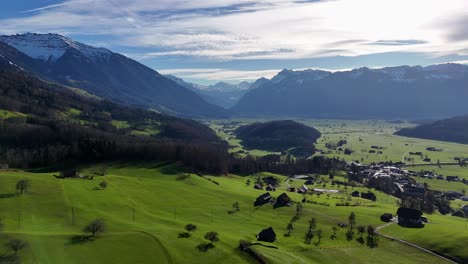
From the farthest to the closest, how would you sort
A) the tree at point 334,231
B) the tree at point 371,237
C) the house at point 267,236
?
1. the tree at point 334,231
2. the tree at point 371,237
3. the house at point 267,236

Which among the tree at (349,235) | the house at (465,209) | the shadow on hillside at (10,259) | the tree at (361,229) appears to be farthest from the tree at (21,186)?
the house at (465,209)

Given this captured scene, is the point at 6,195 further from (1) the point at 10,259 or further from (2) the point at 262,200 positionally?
(2) the point at 262,200

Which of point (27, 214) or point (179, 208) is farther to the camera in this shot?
point (179, 208)

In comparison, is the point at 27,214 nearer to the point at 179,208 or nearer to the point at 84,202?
the point at 84,202

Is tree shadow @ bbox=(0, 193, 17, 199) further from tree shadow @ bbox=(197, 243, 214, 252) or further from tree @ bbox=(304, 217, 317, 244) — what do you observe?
tree @ bbox=(304, 217, 317, 244)

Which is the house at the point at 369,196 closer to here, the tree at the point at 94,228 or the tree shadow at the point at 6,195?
the tree at the point at 94,228

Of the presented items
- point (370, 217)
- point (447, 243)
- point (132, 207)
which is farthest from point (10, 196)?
point (447, 243)

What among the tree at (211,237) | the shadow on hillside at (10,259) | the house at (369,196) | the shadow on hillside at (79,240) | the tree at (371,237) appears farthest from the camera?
the house at (369,196)
